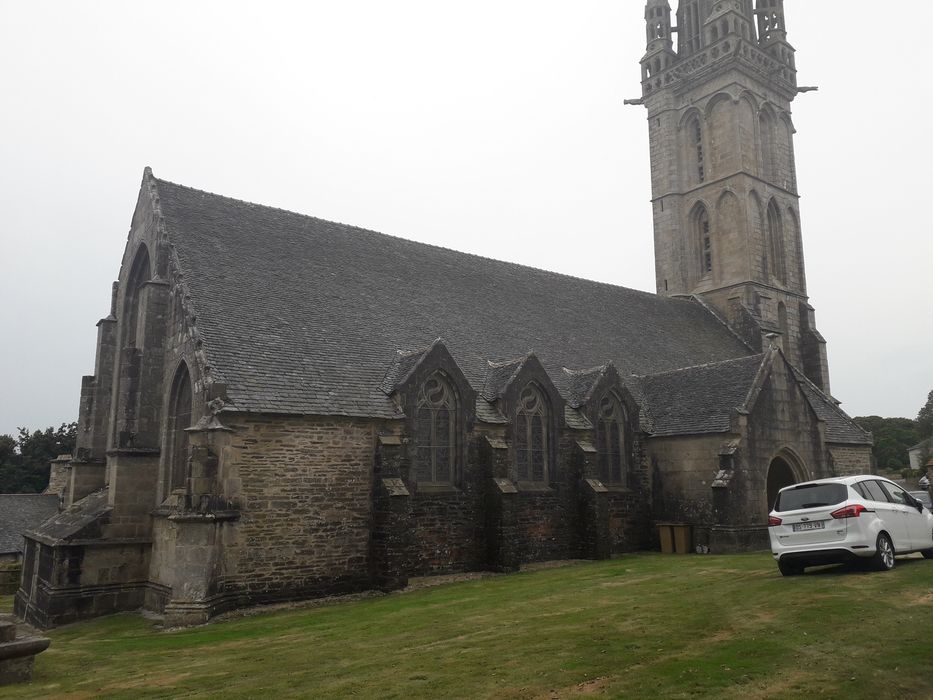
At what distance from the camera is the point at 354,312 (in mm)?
21250

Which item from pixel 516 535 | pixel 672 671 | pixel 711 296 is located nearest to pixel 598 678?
pixel 672 671

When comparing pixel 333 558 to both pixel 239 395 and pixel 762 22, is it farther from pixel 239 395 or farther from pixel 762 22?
pixel 762 22

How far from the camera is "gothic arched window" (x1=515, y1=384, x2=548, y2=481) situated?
21250 mm

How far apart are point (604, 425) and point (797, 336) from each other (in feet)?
59.3

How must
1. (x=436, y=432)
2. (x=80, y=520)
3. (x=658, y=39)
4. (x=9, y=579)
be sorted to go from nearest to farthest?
(x=80, y=520)
(x=436, y=432)
(x=9, y=579)
(x=658, y=39)

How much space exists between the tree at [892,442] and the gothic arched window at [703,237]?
50.6 meters

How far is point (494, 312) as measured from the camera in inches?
993

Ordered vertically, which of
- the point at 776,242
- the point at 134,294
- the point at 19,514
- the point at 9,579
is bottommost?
the point at 9,579

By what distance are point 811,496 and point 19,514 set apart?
41.7 meters

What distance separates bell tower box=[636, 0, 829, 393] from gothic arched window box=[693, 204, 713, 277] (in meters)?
0.05

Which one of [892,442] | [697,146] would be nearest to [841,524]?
[697,146]

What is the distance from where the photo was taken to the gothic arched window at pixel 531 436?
2125 cm

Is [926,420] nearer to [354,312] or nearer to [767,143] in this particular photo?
[767,143]

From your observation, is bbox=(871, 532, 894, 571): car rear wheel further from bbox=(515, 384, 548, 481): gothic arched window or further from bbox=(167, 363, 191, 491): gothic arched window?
bbox=(167, 363, 191, 491): gothic arched window
